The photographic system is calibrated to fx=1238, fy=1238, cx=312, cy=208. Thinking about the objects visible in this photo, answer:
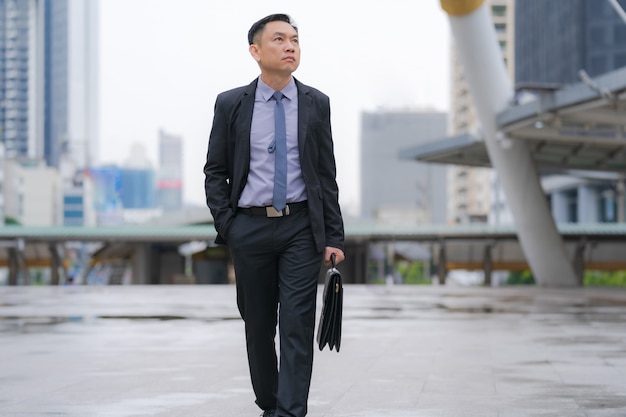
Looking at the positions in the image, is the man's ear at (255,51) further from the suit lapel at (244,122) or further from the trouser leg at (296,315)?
the trouser leg at (296,315)

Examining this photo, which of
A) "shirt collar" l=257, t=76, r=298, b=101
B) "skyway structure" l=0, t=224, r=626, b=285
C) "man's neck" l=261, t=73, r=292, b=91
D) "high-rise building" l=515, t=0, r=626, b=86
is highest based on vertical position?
"high-rise building" l=515, t=0, r=626, b=86

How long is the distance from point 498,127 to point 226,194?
35.2 metres

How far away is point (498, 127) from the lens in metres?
40.2

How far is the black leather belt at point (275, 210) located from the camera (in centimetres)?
557

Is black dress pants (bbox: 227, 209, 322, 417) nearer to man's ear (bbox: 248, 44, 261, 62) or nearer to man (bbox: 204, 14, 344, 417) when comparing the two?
man (bbox: 204, 14, 344, 417)

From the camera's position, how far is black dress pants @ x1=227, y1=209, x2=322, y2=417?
549 centimetres

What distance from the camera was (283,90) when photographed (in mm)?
5727

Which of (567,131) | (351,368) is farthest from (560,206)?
(351,368)

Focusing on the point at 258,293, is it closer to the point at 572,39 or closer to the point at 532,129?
the point at 532,129

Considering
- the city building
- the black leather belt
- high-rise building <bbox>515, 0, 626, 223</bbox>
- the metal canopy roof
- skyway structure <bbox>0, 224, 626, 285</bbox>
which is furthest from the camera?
the city building

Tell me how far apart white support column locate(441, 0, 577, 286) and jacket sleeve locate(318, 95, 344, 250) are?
31592mm

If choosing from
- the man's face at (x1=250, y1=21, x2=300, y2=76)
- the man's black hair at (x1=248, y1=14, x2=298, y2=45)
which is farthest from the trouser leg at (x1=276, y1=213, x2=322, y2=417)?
the man's black hair at (x1=248, y1=14, x2=298, y2=45)

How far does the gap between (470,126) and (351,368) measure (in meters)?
122

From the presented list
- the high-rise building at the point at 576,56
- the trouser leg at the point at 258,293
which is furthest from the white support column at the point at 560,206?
the trouser leg at the point at 258,293
